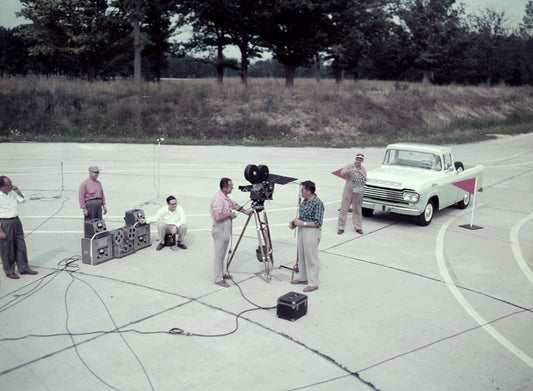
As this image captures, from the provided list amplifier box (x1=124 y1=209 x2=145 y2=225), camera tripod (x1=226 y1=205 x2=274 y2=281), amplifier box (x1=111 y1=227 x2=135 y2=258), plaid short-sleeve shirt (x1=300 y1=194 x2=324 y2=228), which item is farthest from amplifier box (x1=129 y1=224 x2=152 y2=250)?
plaid short-sleeve shirt (x1=300 y1=194 x2=324 y2=228)

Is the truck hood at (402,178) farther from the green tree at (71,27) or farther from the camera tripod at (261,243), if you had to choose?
the green tree at (71,27)

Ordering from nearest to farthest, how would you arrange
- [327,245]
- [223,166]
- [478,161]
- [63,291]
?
1. [63,291]
2. [327,245]
3. [223,166]
4. [478,161]

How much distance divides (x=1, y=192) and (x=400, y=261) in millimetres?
7679

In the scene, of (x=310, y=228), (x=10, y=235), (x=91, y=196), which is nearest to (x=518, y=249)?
(x=310, y=228)

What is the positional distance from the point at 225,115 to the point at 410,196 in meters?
23.0

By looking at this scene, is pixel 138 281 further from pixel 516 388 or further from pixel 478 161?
pixel 478 161

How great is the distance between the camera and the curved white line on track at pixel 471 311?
659 cm

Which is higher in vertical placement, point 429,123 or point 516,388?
point 429,123

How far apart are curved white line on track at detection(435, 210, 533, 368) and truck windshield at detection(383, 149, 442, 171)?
2.99m

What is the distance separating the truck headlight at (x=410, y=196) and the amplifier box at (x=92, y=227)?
723cm

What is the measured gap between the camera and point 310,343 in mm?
6723

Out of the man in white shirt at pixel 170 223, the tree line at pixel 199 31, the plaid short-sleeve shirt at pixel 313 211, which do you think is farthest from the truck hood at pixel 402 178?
the tree line at pixel 199 31

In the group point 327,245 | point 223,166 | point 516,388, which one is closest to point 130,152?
point 223,166

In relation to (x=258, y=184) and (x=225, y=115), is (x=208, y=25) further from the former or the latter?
(x=258, y=184)
